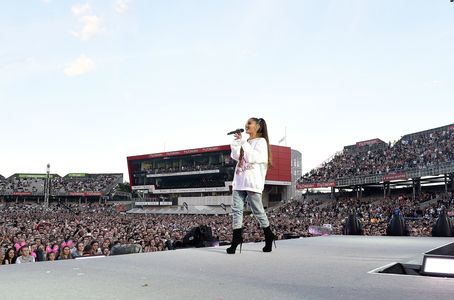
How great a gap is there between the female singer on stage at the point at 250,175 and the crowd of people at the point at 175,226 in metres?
4.69

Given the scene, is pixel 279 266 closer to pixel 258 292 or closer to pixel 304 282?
pixel 304 282

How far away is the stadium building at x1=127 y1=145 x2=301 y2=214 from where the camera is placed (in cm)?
6456

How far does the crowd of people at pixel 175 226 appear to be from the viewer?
39.2 feet

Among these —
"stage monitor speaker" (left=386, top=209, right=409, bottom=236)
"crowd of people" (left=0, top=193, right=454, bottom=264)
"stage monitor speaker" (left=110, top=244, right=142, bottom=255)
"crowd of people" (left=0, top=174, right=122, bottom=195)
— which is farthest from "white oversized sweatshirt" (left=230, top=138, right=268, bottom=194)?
"crowd of people" (left=0, top=174, right=122, bottom=195)

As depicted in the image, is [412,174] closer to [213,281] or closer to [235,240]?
[235,240]

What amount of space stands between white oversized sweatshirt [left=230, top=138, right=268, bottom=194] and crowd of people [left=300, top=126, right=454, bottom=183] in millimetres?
36365

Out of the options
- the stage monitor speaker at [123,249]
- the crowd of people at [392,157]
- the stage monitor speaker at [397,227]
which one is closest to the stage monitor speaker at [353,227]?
the stage monitor speaker at [397,227]

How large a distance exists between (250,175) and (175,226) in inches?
1003

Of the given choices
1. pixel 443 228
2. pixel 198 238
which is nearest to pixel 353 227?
pixel 443 228

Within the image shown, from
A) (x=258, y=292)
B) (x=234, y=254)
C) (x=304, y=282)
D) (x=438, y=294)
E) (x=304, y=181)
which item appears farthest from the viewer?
(x=304, y=181)

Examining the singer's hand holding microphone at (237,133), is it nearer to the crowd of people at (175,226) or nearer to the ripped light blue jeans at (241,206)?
the ripped light blue jeans at (241,206)

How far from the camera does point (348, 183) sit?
45.6 m

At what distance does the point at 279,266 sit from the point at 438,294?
1.56m

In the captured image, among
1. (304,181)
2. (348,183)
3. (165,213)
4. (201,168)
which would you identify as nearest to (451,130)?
(348,183)
